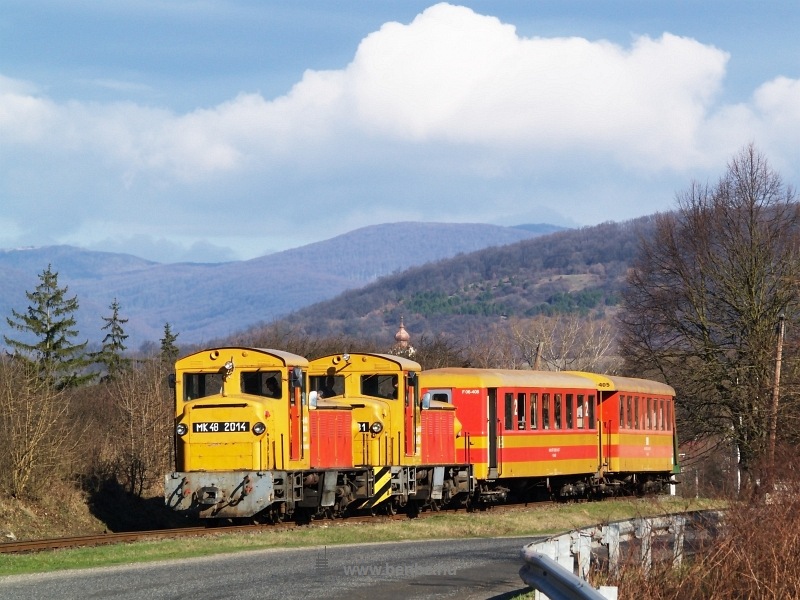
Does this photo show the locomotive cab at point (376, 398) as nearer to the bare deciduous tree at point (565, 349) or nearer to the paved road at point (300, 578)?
the paved road at point (300, 578)

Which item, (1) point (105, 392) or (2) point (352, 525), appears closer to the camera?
(2) point (352, 525)

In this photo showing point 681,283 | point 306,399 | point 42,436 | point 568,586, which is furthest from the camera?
point 681,283

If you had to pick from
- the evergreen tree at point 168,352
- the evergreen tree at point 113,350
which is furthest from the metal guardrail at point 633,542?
the evergreen tree at point 113,350

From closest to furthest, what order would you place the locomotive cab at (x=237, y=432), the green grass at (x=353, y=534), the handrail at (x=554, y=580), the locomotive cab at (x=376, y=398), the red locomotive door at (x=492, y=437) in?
the handrail at (x=554, y=580) < the green grass at (x=353, y=534) < the locomotive cab at (x=237, y=432) < the locomotive cab at (x=376, y=398) < the red locomotive door at (x=492, y=437)

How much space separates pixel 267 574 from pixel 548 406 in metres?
17.4

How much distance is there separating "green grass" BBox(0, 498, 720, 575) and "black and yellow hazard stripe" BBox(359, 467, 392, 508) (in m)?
1.06

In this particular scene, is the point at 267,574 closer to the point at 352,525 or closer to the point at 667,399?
the point at 352,525

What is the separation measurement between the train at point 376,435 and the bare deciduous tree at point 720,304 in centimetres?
1089

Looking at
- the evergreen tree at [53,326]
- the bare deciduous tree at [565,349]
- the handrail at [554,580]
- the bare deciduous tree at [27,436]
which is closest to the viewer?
the handrail at [554,580]

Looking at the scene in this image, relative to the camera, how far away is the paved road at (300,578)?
14.5 metres

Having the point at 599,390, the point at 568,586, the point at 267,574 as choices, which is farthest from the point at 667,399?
the point at 568,586

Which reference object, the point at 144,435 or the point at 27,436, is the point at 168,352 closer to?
the point at 144,435

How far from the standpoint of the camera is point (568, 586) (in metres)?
8.89

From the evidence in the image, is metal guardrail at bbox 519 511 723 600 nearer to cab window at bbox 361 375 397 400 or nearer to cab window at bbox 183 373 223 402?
cab window at bbox 183 373 223 402
